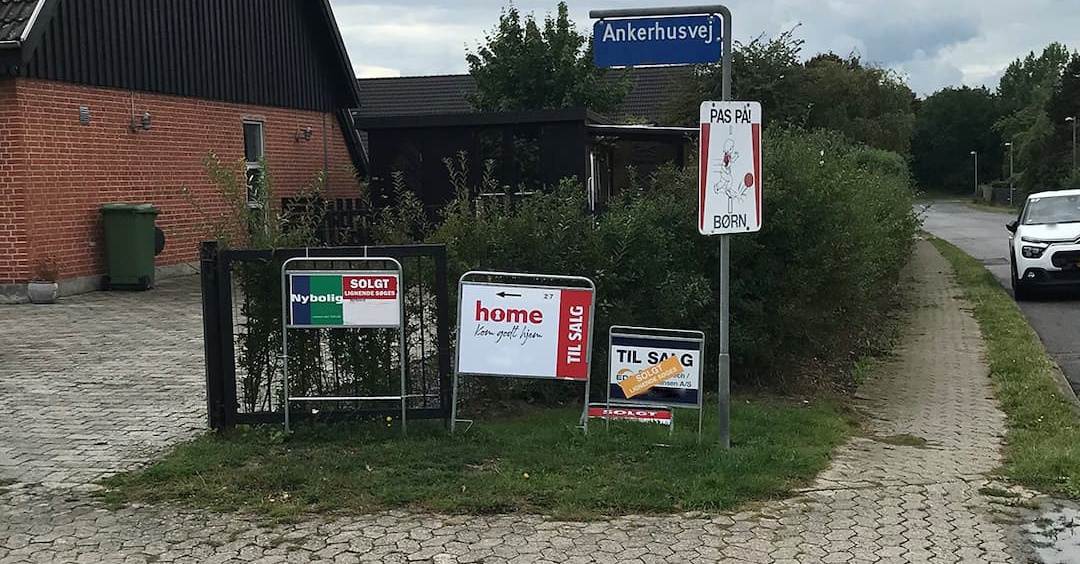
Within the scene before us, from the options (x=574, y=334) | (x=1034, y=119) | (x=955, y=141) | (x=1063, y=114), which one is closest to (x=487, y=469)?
(x=574, y=334)

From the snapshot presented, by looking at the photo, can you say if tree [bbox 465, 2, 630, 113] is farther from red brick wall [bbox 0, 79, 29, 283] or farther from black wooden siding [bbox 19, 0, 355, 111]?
red brick wall [bbox 0, 79, 29, 283]

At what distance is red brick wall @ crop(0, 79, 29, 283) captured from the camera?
46.5 feet

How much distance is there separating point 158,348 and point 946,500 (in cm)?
759

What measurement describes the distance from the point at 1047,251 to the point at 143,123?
13353mm

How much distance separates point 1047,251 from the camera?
53.1 ft

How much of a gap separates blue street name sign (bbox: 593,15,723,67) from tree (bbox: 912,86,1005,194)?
120546 millimetres

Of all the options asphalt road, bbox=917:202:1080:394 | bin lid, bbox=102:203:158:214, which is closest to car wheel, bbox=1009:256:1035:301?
asphalt road, bbox=917:202:1080:394

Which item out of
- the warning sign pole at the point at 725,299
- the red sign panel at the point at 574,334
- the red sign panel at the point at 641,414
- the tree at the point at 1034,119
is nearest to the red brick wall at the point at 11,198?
the red sign panel at the point at 574,334

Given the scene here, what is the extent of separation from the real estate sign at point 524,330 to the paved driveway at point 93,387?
2.02 meters

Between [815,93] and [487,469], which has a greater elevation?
[815,93]

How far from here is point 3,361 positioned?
33.1 ft

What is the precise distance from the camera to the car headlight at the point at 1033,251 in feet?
53.3

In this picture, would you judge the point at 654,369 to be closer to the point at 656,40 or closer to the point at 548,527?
the point at 548,527

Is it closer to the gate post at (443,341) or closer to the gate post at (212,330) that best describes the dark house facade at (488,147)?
the gate post at (443,341)
